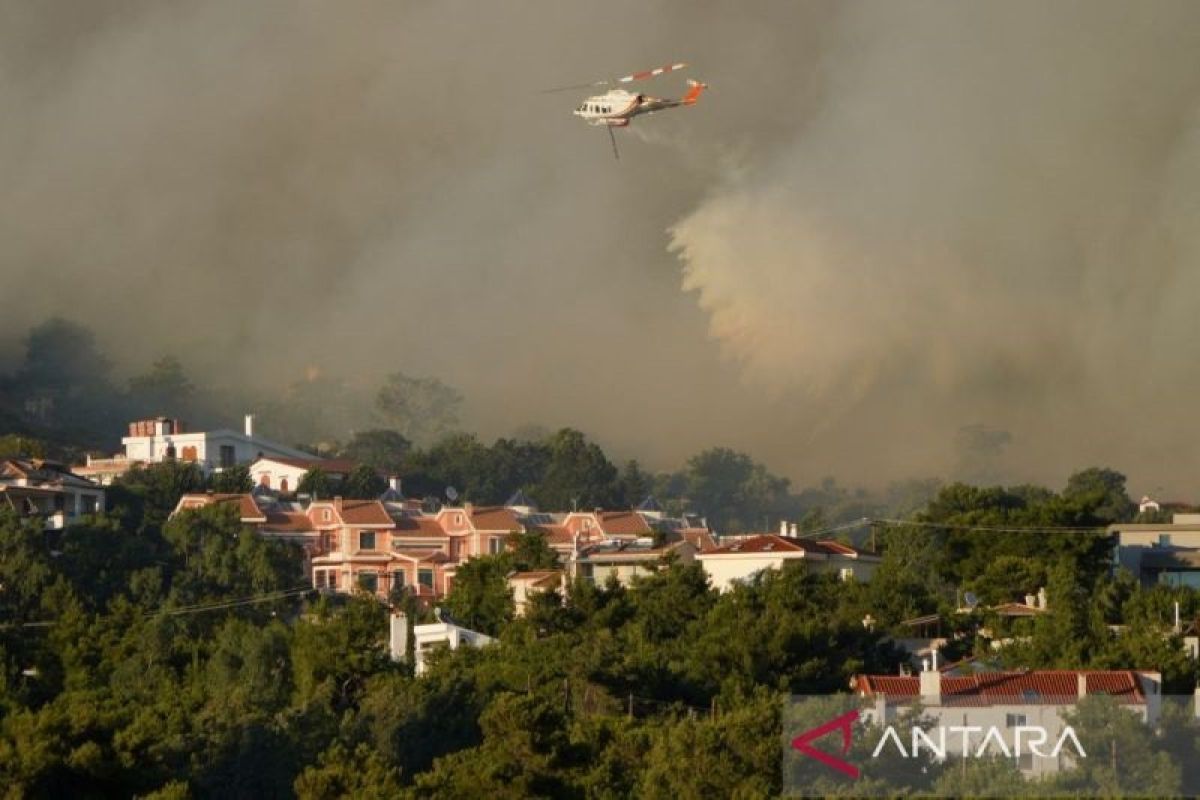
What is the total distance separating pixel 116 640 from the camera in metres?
54.1

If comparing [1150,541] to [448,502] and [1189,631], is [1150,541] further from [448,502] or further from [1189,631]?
[448,502]

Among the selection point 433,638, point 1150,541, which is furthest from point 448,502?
point 433,638

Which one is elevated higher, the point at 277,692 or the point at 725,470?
the point at 725,470

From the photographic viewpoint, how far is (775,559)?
60406 mm

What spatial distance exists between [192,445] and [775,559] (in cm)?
3564

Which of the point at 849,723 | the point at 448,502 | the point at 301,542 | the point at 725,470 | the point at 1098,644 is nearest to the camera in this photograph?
the point at 849,723

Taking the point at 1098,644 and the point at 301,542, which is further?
the point at 301,542

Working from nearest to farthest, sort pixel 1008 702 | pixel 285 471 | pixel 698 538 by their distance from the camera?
pixel 1008 702 < pixel 698 538 < pixel 285 471

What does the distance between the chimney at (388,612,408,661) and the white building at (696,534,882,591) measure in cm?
704

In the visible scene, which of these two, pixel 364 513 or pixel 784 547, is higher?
pixel 364 513

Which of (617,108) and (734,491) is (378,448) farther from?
(617,108)

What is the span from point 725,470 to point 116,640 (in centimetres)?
6537

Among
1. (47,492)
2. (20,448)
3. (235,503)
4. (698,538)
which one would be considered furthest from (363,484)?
(47,492)

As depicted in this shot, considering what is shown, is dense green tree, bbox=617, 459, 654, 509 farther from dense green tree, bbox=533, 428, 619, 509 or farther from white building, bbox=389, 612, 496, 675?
white building, bbox=389, 612, 496, 675
